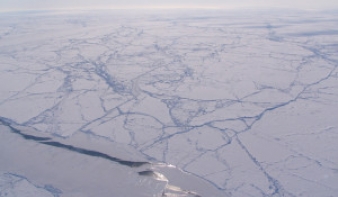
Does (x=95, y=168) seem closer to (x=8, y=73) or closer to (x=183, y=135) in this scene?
(x=183, y=135)

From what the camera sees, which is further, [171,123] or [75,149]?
[171,123]

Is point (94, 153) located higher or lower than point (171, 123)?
lower

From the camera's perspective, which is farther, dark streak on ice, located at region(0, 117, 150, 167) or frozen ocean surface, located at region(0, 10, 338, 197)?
dark streak on ice, located at region(0, 117, 150, 167)

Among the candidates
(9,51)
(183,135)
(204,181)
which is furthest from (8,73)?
(204,181)

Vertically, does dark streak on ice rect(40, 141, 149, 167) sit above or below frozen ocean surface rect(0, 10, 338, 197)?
below

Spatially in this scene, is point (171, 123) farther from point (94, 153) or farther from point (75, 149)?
point (75, 149)

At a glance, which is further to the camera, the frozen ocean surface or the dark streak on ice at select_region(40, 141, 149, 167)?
the dark streak on ice at select_region(40, 141, 149, 167)

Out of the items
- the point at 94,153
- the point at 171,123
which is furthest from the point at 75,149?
the point at 171,123

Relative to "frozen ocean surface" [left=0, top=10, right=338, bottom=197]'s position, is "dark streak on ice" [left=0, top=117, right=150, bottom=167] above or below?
below

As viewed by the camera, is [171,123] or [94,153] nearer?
[94,153]
